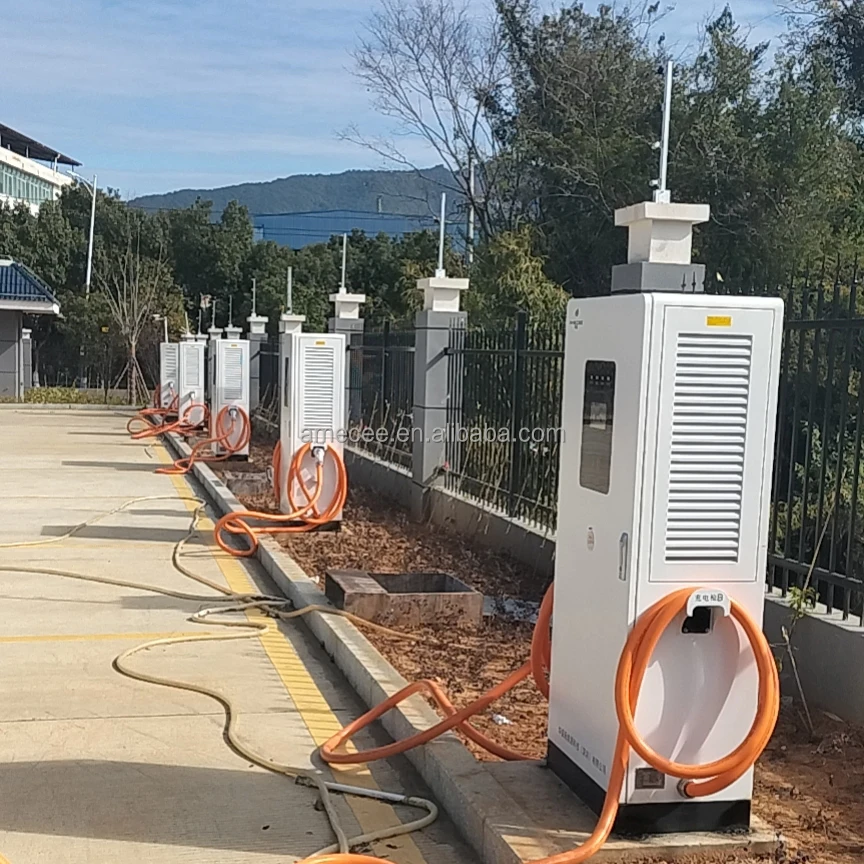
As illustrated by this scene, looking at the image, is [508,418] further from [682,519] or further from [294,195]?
[294,195]

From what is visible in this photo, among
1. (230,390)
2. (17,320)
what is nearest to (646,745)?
(230,390)

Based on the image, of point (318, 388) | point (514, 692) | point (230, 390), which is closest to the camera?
point (514, 692)

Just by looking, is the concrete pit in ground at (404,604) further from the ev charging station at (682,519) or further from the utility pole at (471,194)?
the utility pole at (471,194)

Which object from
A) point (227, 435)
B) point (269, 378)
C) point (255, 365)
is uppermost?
point (255, 365)

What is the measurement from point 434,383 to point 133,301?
26011 mm

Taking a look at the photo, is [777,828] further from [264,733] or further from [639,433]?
[264,733]

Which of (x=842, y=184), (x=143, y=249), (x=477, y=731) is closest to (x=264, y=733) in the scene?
(x=477, y=731)

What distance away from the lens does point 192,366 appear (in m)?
23.2

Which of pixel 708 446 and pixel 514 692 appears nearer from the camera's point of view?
pixel 708 446

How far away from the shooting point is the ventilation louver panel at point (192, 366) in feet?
75.8

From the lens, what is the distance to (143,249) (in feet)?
163

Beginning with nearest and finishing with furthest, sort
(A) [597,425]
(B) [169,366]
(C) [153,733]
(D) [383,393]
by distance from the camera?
(A) [597,425] < (C) [153,733] < (D) [383,393] < (B) [169,366]

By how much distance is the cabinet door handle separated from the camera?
12.3ft

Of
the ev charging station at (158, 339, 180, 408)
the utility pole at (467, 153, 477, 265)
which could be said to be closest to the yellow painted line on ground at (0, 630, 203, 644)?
the ev charging station at (158, 339, 180, 408)
